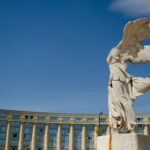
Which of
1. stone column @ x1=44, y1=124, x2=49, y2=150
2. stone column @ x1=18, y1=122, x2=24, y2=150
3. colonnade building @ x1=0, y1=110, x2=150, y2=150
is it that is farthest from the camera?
stone column @ x1=44, y1=124, x2=49, y2=150

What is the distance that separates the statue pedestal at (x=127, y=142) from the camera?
8125 millimetres

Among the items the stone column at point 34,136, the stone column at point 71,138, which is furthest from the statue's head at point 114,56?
the stone column at point 71,138

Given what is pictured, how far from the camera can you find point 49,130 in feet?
219

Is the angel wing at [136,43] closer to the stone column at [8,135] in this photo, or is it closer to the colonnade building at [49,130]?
the colonnade building at [49,130]

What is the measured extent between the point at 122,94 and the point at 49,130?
60032 millimetres


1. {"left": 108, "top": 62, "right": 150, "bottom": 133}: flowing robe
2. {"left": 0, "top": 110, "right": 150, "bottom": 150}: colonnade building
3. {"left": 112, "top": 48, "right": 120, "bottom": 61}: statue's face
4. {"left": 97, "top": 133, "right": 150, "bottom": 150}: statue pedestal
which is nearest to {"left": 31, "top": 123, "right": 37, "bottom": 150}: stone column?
{"left": 0, "top": 110, "right": 150, "bottom": 150}: colonnade building

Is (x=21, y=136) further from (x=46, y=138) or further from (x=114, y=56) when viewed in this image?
(x=114, y=56)

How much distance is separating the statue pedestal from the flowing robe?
1.69 feet

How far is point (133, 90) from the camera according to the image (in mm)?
9906

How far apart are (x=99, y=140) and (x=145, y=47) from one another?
4749 mm

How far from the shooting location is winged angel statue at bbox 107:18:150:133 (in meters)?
9.13

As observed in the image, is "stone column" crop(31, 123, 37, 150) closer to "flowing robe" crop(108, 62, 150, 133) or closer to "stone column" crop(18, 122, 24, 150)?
"stone column" crop(18, 122, 24, 150)

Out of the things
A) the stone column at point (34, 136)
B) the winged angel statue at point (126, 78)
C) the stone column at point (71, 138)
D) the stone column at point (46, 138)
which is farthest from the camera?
the stone column at point (71, 138)

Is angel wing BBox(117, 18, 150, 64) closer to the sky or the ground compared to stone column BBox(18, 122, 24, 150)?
closer to the sky
